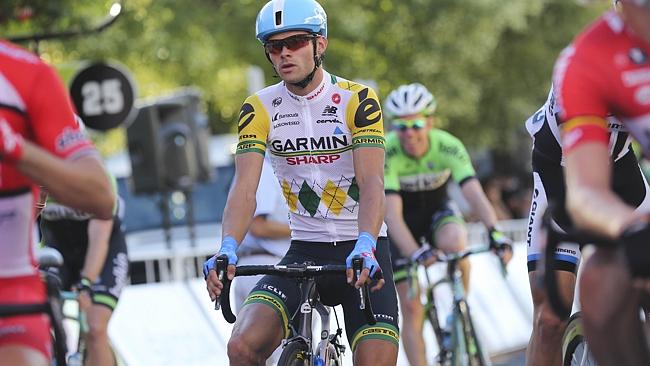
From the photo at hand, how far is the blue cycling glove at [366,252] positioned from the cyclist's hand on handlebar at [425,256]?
14.5ft

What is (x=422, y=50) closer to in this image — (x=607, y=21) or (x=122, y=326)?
(x=122, y=326)

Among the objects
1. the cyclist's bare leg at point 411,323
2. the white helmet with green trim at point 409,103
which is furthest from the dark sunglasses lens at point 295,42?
the cyclist's bare leg at point 411,323

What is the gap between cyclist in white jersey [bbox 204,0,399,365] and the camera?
739 cm

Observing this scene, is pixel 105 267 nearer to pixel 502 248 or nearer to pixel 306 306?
pixel 502 248

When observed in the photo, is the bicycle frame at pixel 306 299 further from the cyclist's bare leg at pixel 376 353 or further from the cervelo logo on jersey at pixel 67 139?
the cervelo logo on jersey at pixel 67 139

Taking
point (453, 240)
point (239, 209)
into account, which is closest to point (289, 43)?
point (239, 209)

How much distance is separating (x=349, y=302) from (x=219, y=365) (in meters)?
6.04

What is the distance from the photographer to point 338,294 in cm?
760

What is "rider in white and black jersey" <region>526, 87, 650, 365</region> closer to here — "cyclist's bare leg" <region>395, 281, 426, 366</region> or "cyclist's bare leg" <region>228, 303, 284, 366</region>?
"cyclist's bare leg" <region>228, 303, 284, 366</region>

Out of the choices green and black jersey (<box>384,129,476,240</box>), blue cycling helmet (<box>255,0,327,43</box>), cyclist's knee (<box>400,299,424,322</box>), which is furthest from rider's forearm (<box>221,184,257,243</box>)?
cyclist's knee (<box>400,299,424,322</box>)

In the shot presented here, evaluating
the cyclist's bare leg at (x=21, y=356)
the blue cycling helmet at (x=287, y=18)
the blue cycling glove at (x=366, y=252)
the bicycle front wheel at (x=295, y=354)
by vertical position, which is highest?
the blue cycling helmet at (x=287, y=18)

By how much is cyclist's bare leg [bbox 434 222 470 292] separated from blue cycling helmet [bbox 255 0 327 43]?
197 inches

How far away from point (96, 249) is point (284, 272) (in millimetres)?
3596

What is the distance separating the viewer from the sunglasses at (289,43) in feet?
25.1
